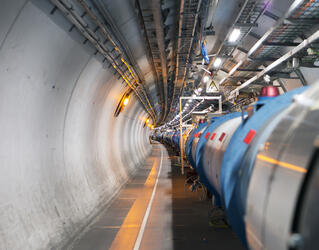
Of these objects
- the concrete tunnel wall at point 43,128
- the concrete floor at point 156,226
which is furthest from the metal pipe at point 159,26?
the concrete floor at point 156,226

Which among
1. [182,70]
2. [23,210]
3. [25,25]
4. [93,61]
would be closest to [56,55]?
[25,25]

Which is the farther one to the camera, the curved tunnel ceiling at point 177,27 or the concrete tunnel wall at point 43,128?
the curved tunnel ceiling at point 177,27

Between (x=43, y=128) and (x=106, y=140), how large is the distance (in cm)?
584

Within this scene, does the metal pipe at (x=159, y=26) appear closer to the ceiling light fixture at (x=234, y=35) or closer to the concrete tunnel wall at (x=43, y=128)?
the concrete tunnel wall at (x=43, y=128)

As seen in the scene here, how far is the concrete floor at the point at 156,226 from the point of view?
5555mm

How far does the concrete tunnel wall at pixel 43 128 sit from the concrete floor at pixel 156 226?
1.57ft

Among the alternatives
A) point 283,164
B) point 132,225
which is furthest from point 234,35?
point 283,164

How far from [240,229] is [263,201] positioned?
3.20 feet

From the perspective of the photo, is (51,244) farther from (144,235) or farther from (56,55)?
(56,55)

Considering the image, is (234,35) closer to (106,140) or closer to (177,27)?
(177,27)

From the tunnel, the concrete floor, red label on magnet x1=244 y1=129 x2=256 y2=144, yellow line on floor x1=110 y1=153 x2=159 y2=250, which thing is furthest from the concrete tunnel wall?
red label on magnet x1=244 y1=129 x2=256 y2=144

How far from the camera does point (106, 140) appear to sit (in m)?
10.9

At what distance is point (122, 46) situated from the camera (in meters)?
7.65

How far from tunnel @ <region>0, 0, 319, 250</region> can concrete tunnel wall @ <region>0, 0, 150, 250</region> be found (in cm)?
2
